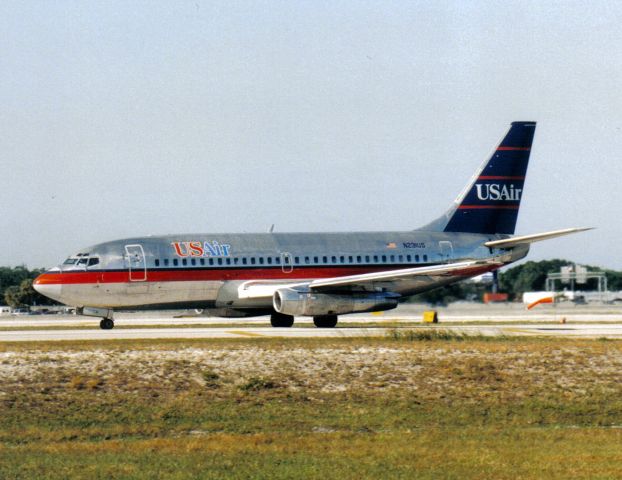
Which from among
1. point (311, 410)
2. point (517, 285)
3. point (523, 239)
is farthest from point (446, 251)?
point (517, 285)

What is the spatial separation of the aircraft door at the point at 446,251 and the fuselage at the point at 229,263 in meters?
0.05

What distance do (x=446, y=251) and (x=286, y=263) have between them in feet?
25.4

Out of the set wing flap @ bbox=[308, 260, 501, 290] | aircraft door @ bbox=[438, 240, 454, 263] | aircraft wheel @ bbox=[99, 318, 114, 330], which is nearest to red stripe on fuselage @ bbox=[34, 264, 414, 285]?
wing flap @ bbox=[308, 260, 501, 290]

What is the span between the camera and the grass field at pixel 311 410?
17.0m

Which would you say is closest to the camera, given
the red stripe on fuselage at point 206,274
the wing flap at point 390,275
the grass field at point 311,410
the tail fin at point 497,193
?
the grass field at point 311,410

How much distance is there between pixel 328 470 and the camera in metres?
16.4

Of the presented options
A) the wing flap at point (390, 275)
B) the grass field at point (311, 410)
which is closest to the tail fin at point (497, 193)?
the wing flap at point (390, 275)

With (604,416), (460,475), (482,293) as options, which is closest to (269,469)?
(460,475)

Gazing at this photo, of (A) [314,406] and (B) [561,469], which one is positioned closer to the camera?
(B) [561,469]

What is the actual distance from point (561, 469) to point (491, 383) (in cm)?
964

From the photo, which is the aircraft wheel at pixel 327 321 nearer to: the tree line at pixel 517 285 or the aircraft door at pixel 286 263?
the aircraft door at pixel 286 263

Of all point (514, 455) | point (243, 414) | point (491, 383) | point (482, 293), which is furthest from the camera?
point (482, 293)

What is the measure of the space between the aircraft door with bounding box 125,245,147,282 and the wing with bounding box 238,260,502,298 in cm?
426

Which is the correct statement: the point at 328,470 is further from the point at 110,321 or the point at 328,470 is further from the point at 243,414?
the point at 110,321
